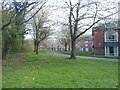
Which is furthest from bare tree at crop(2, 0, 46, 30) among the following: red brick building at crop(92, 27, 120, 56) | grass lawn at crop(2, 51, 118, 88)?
red brick building at crop(92, 27, 120, 56)

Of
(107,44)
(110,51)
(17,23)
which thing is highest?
(17,23)

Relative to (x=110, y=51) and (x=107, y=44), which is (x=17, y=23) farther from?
(x=110, y=51)

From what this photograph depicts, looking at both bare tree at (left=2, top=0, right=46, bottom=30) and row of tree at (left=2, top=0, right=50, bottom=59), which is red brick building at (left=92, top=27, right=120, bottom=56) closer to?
row of tree at (left=2, top=0, right=50, bottom=59)

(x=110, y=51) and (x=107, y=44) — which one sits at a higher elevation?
(x=107, y=44)

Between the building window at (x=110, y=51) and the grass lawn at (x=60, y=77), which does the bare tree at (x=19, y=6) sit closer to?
the grass lawn at (x=60, y=77)

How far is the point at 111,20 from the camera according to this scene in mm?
24562

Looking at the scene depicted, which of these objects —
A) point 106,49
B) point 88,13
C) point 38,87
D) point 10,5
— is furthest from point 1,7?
point 106,49

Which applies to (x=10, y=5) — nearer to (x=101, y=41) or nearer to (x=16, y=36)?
(x=16, y=36)

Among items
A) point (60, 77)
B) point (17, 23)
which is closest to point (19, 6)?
point (17, 23)

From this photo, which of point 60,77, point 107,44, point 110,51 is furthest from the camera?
point 110,51

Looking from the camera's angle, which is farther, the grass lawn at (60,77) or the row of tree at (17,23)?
the row of tree at (17,23)

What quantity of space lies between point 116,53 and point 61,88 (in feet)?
130

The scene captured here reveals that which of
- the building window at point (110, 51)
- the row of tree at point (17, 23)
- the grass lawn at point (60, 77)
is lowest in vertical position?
the grass lawn at point (60, 77)

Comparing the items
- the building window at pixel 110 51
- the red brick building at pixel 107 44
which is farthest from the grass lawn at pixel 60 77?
the building window at pixel 110 51
